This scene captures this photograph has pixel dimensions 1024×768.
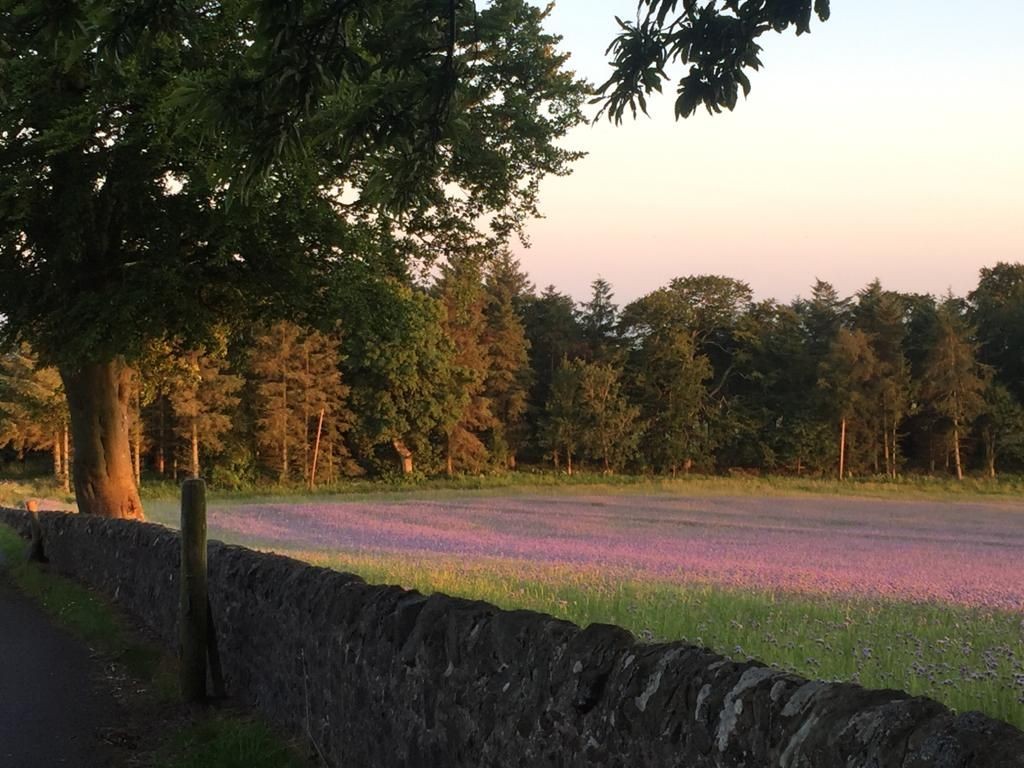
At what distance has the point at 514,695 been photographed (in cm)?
375

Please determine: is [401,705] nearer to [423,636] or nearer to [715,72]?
[423,636]

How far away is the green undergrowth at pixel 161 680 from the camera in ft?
18.7

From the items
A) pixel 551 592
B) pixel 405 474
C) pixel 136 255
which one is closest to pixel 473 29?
pixel 551 592

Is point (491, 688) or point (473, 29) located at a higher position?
point (473, 29)

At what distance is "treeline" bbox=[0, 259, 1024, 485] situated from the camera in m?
63.1

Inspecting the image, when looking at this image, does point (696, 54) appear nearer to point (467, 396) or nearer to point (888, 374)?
point (467, 396)

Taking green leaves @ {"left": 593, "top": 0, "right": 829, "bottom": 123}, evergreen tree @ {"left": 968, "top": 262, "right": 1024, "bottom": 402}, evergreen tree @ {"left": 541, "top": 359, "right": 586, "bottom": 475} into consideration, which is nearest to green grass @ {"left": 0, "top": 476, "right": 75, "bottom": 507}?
green leaves @ {"left": 593, "top": 0, "right": 829, "bottom": 123}

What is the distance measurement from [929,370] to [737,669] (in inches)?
2772

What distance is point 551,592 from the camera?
9734 millimetres

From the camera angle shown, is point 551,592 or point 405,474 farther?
point 405,474

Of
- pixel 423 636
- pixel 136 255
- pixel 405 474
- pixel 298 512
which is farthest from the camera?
pixel 405 474

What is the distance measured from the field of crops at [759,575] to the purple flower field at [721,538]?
2.8 inches

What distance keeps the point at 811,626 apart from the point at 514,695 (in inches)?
189

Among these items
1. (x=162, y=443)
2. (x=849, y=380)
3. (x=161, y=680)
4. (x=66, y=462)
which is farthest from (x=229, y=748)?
(x=849, y=380)
